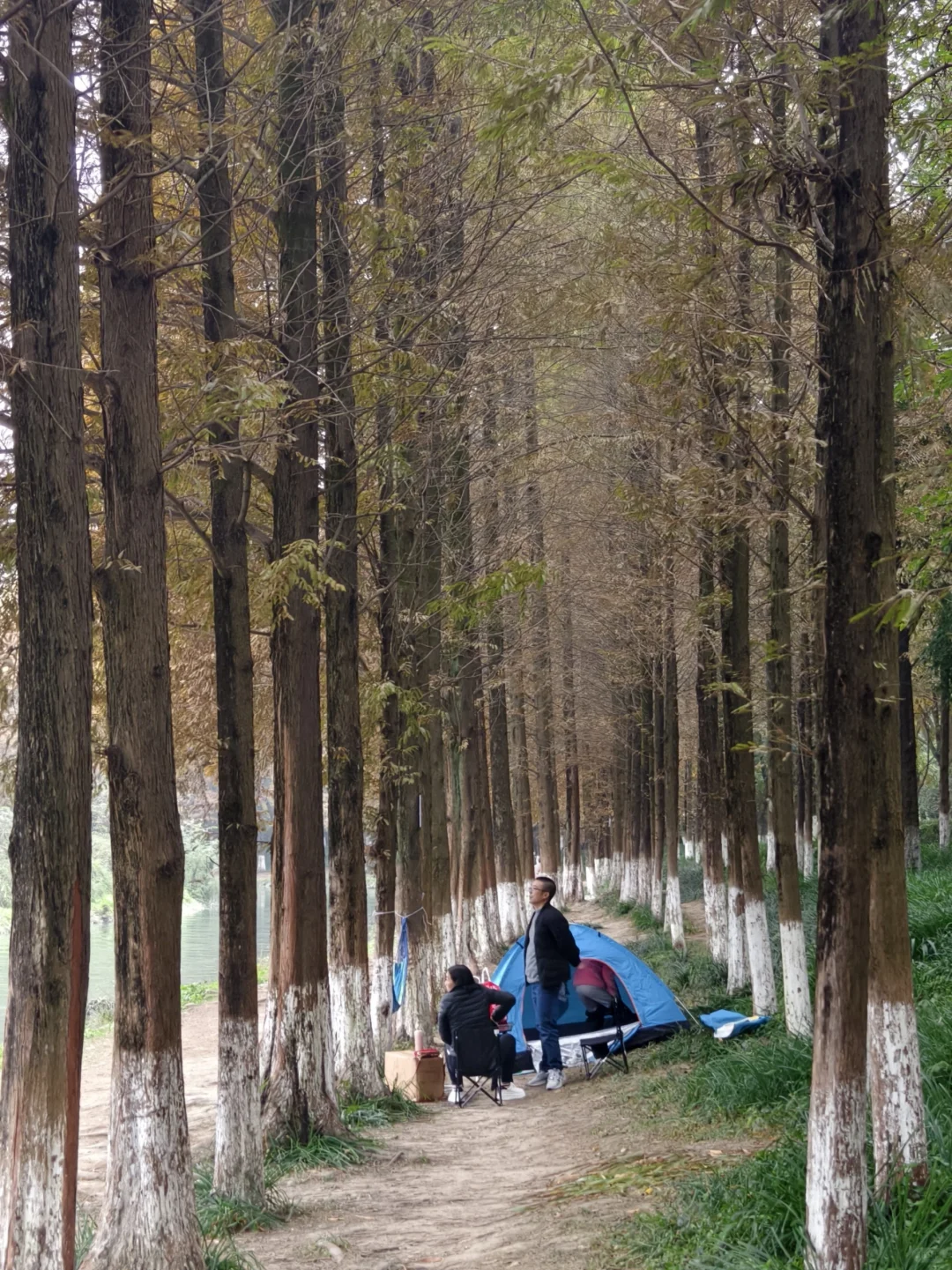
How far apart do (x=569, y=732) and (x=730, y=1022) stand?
2338cm

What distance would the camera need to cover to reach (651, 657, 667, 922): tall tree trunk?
25375mm

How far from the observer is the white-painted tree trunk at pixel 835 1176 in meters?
5.03

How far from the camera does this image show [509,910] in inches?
1147

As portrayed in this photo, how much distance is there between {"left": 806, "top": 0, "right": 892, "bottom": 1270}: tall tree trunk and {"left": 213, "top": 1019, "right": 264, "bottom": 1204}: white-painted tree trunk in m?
4.07

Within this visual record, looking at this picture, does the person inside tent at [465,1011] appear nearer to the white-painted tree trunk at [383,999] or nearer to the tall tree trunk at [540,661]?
the white-painted tree trunk at [383,999]

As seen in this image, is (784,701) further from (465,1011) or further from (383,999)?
(383,999)

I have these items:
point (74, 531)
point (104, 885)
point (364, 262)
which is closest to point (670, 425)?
point (364, 262)

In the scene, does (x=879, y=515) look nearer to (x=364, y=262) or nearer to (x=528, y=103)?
(x=528, y=103)

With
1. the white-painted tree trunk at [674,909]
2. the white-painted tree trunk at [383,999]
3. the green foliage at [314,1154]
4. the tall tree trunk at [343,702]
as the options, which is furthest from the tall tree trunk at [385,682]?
the white-painted tree trunk at [674,909]

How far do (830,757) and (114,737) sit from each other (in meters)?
3.52

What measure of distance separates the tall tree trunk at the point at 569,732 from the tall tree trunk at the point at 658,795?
2791 millimetres

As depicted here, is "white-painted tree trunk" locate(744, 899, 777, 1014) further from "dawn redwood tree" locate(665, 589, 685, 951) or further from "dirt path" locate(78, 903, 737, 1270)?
"dawn redwood tree" locate(665, 589, 685, 951)

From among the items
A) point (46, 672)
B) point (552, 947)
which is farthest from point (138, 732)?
point (552, 947)

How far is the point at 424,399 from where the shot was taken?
12883 millimetres
